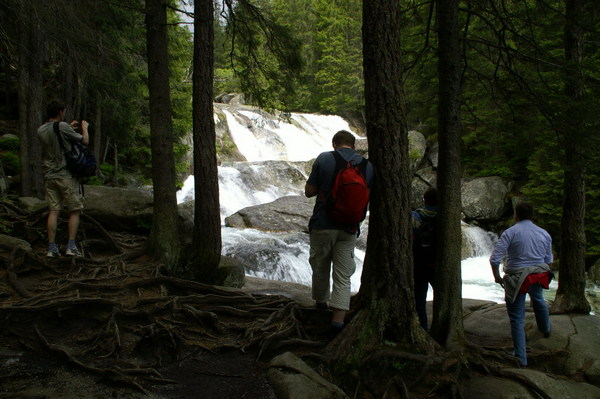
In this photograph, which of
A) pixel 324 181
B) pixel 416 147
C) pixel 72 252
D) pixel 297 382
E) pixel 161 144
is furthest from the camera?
pixel 416 147

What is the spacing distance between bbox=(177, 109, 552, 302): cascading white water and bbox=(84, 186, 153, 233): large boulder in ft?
9.59

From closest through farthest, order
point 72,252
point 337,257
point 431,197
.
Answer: point 337,257
point 431,197
point 72,252

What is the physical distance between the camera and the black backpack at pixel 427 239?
4.70 m

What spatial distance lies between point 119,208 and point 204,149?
9.37ft

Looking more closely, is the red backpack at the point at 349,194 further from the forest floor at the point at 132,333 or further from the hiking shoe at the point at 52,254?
the hiking shoe at the point at 52,254

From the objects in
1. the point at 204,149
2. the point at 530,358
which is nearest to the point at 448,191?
the point at 530,358

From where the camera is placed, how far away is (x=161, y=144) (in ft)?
20.1

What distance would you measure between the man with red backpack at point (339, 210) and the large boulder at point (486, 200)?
1453 centimetres

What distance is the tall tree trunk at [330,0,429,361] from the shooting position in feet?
12.2

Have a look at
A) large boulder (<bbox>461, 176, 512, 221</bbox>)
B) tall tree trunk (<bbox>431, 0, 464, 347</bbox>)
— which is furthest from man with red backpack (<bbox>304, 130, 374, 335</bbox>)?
large boulder (<bbox>461, 176, 512, 221</bbox>)

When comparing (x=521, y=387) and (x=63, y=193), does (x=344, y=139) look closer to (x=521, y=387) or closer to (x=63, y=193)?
(x=521, y=387)

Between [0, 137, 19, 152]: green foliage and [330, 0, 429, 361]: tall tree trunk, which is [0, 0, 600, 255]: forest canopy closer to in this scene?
[0, 137, 19, 152]: green foliage

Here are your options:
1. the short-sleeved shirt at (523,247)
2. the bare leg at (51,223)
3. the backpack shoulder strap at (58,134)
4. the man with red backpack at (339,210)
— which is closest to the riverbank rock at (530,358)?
the man with red backpack at (339,210)

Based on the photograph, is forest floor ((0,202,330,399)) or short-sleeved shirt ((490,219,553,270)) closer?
forest floor ((0,202,330,399))
